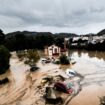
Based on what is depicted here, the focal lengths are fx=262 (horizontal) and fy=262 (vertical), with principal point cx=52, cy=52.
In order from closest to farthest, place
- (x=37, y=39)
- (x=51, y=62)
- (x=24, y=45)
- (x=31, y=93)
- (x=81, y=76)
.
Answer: (x=31, y=93), (x=81, y=76), (x=51, y=62), (x=24, y=45), (x=37, y=39)

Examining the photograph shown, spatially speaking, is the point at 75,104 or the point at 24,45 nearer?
the point at 75,104

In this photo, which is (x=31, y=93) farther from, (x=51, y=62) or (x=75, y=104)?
(x=51, y=62)

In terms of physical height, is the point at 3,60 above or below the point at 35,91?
above

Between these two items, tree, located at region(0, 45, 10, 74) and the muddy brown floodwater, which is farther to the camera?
tree, located at region(0, 45, 10, 74)

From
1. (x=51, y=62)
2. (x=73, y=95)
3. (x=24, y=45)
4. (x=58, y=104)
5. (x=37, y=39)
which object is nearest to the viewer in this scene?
(x=58, y=104)

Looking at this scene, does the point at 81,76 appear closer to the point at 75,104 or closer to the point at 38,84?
the point at 38,84

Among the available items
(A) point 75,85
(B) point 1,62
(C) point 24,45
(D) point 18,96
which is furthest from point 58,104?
(C) point 24,45

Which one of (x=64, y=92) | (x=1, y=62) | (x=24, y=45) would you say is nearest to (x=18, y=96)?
(x=64, y=92)

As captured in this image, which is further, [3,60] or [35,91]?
[3,60]

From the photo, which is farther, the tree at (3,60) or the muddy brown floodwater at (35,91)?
the tree at (3,60)
